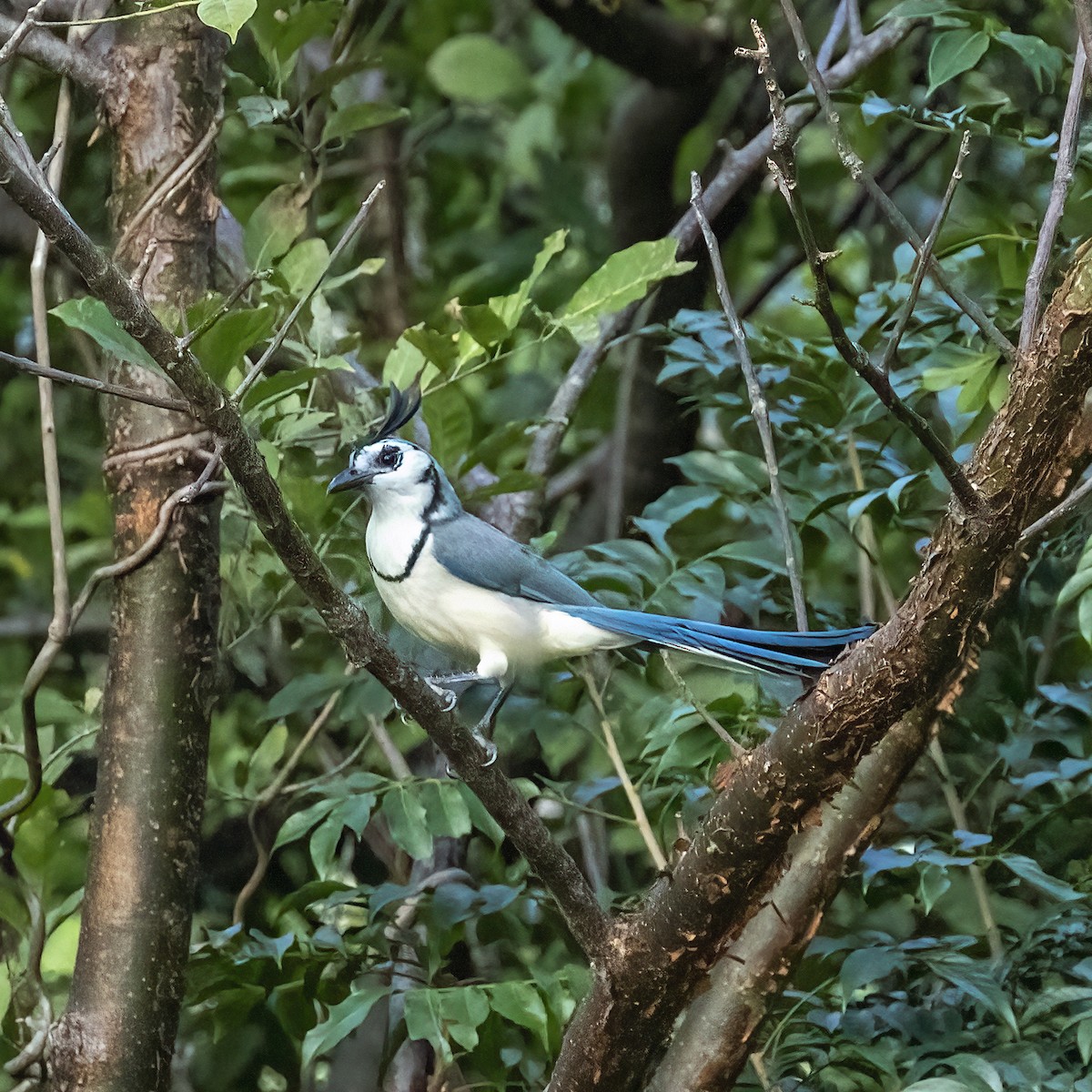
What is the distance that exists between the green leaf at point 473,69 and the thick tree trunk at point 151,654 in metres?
1.22

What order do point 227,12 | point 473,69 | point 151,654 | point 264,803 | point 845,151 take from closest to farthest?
point 845,151, point 227,12, point 151,654, point 264,803, point 473,69

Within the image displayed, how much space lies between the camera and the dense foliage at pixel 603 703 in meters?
1.55

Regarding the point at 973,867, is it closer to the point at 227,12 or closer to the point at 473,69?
the point at 227,12

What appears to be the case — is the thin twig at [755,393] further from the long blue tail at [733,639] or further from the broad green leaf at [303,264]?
the broad green leaf at [303,264]

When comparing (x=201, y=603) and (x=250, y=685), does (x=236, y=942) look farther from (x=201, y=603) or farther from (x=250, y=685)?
(x=250, y=685)

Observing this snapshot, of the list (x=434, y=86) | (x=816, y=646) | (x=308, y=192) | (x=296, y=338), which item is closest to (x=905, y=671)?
(x=816, y=646)

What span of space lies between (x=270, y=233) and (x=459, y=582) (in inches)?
22.5

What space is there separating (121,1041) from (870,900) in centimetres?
89

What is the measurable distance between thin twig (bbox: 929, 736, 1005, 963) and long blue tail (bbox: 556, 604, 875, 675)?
0.88ft

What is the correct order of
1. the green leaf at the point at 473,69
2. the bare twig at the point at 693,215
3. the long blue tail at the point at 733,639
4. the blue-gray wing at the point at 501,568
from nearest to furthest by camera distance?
1. the long blue tail at the point at 733,639
2. the blue-gray wing at the point at 501,568
3. the bare twig at the point at 693,215
4. the green leaf at the point at 473,69

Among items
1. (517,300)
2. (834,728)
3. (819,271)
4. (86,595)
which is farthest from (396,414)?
(819,271)

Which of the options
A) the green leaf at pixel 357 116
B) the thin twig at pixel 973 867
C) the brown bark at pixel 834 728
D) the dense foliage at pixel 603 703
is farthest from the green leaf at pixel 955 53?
the thin twig at pixel 973 867

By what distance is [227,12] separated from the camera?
121 cm

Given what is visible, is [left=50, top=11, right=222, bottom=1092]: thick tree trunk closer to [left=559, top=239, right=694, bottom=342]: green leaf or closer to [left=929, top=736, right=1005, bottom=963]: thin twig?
[left=559, top=239, right=694, bottom=342]: green leaf
